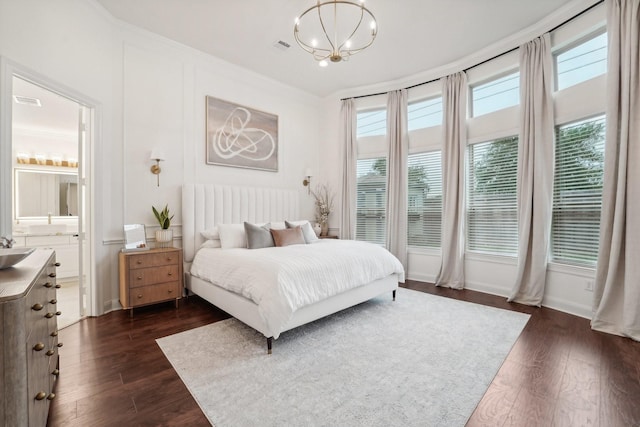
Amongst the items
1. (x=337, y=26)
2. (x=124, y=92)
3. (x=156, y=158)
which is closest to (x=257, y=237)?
(x=156, y=158)

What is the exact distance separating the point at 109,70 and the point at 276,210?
9.65ft

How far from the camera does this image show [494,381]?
2055 mm

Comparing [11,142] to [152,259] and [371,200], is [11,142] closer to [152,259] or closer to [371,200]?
[152,259]

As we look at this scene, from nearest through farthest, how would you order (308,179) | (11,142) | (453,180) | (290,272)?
(11,142)
(290,272)
(453,180)
(308,179)

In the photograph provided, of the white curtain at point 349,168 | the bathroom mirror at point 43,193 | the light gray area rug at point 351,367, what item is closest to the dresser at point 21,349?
the light gray area rug at point 351,367

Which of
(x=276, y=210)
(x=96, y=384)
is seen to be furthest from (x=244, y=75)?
(x=96, y=384)

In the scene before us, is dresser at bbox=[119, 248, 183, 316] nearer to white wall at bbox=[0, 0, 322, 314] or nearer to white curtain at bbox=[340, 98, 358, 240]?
white wall at bbox=[0, 0, 322, 314]

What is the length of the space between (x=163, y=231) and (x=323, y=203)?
10.3 feet

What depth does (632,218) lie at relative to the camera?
2746 millimetres

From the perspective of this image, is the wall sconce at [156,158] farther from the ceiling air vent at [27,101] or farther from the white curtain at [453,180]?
the white curtain at [453,180]

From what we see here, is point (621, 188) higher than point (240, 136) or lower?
lower

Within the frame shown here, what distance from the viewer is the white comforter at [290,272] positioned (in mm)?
2438

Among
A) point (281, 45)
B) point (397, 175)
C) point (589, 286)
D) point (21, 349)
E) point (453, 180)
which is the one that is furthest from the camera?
point (397, 175)

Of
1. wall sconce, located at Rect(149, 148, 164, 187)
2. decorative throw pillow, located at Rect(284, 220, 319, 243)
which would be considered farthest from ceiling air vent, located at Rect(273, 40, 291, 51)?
decorative throw pillow, located at Rect(284, 220, 319, 243)
